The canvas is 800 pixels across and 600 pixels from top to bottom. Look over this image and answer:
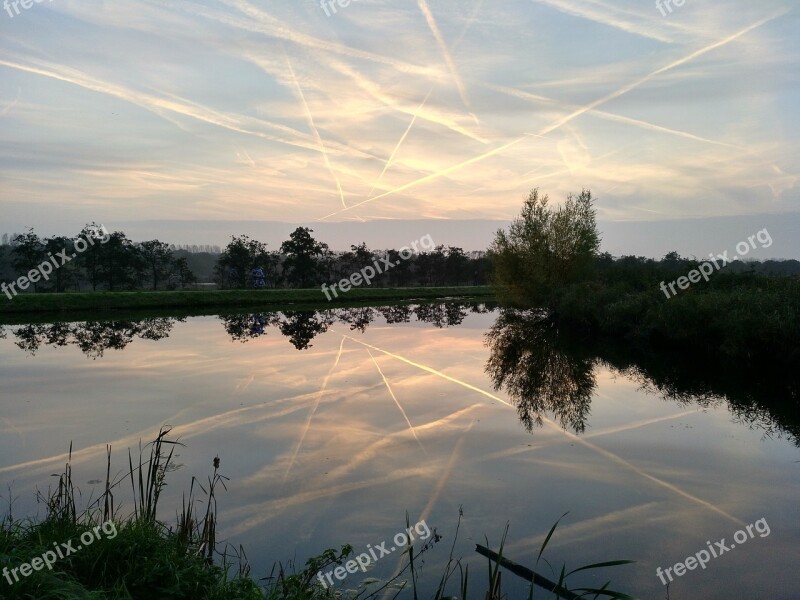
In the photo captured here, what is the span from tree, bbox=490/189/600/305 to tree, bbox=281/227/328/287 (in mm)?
28199

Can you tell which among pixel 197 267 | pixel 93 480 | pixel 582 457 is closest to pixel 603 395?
pixel 582 457

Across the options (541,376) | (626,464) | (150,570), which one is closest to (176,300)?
(541,376)

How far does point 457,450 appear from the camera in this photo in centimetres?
901

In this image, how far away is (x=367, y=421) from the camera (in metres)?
10.7

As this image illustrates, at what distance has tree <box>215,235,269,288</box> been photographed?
2226 inches

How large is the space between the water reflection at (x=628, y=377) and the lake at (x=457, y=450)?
9 cm

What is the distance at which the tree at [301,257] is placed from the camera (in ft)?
197

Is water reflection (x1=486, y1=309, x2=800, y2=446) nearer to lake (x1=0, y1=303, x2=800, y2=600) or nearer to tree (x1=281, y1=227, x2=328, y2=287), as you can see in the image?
lake (x1=0, y1=303, x2=800, y2=600)

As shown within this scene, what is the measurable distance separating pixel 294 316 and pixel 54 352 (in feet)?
53.6

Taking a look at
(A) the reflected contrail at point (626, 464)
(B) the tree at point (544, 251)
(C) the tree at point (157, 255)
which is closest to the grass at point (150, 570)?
(A) the reflected contrail at point (626, 464)

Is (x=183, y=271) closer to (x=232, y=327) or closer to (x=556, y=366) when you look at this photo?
(x=232, y=327)

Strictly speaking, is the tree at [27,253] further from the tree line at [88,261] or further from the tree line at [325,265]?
the tree line at [325,265]

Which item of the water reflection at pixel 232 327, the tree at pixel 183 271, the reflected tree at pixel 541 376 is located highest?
the tree at pixel 183 271

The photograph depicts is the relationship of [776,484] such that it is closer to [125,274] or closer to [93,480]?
[93,480]
